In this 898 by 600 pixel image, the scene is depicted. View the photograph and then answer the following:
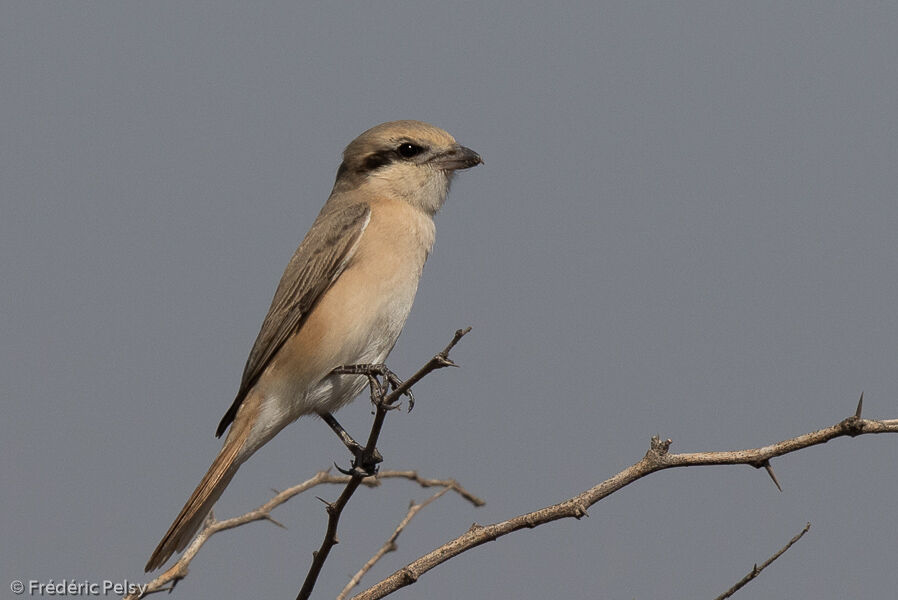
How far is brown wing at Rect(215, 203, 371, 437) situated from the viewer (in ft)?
16.9

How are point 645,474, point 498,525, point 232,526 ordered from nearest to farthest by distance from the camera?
point 645,474 < point 498,525 < point 232,526

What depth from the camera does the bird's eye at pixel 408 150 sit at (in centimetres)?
570

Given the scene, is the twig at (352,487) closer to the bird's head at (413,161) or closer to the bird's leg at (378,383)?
the bird's leg at (378,383)

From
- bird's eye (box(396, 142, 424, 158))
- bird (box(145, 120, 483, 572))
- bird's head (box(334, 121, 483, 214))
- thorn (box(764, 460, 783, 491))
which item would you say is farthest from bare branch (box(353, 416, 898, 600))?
bird's eye (box(396, 142, 424, 158))

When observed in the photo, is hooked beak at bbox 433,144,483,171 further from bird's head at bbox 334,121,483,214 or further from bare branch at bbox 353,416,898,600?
bare branch at bbox 353,416,898,600

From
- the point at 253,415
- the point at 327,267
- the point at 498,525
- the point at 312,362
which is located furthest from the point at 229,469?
the point at 498,525

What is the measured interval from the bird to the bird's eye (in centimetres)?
10

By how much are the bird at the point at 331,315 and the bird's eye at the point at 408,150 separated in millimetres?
101

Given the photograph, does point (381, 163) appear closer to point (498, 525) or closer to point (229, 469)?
Answer: point (229, 469)

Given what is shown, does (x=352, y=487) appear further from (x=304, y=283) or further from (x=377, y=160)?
(x=377, y=160)

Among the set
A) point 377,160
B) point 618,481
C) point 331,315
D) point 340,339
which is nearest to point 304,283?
point 331,315

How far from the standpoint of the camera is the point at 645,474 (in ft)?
9.42

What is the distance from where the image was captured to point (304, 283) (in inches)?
205

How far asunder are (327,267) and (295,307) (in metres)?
0.27
